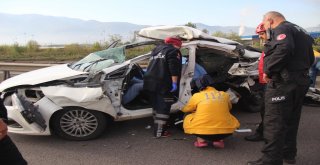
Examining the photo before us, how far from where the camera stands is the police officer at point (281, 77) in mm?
3531

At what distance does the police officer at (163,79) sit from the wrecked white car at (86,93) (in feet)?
0.73

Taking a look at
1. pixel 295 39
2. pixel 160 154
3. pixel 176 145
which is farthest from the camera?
pixel 176 145

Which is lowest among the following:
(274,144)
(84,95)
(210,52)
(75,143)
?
(75,143)

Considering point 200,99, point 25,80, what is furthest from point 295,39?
point 25,80

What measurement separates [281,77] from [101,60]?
2.85 m

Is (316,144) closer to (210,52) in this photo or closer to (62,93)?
(210,52)

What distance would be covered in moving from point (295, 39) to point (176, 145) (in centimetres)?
215

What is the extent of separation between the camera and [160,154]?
444cm

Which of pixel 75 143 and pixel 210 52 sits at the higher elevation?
pixel 210 52

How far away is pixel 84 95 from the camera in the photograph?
15.4ft

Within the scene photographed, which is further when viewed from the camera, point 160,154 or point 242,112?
point 242,112

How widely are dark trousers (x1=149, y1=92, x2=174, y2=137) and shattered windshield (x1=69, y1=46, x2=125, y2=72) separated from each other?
825 millimetres

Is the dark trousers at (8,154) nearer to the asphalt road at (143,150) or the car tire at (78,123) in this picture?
the asphalt road at (143,150)

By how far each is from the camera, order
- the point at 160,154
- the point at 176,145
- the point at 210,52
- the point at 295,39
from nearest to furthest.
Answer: the point at 295,39
the point at 160,154
the point at 176,145
the point at 210,52
